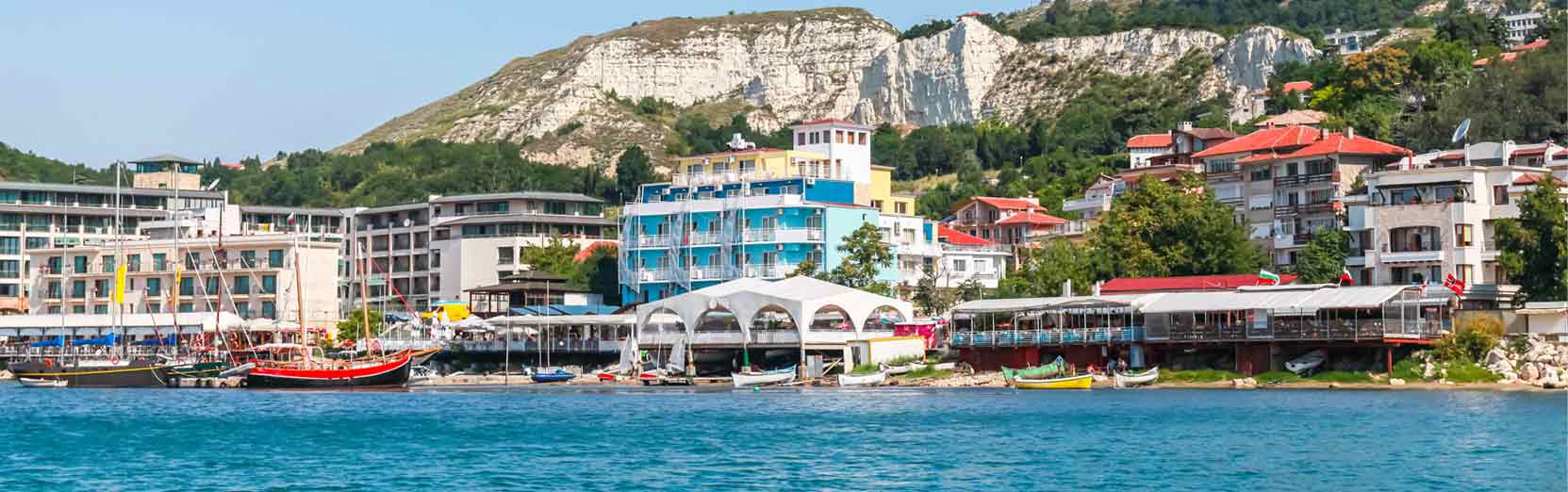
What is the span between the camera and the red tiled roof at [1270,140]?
4262 inches

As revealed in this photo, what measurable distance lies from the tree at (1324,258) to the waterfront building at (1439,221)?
2.45 meters

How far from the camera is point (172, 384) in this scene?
98938 millimetres

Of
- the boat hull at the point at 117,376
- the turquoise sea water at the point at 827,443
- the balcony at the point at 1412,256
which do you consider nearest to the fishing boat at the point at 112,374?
the boat hull at the point at 117,376

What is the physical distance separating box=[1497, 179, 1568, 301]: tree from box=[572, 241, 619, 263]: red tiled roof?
62094 mm

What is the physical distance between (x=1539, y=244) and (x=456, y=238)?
258 ft

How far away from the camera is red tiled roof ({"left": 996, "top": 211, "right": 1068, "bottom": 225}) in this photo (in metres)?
129

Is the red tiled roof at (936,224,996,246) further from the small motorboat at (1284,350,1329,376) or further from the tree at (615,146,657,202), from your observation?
the tree at (615,146,657,202)

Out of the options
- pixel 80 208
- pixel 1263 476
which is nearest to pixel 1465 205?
pixel 1263 476

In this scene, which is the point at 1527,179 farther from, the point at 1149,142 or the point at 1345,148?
the point at 1149,142

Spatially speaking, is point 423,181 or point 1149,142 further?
point 423,181

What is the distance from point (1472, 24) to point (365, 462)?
11828cm

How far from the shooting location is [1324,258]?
9406 centimetres

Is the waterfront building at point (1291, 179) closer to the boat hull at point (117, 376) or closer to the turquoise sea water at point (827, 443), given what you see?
the turquoise sea water at point (827, 443)

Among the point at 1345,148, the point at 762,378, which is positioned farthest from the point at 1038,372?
the point at 1345,148
